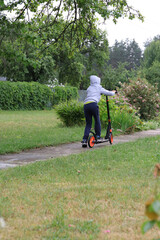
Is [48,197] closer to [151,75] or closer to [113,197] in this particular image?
[113,197]

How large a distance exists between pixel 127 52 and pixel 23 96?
6973 centimetres

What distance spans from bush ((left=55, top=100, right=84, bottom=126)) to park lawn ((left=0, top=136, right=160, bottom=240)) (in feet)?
25.2

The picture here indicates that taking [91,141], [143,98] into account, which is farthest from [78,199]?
[143,98]

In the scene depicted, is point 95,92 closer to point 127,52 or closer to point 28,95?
point 28,95

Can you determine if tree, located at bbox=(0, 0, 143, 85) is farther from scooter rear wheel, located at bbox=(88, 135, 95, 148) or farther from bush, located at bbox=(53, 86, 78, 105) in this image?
bush, located at bbox=(53, 86, 78, 105)

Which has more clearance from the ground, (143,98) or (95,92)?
(95,92)

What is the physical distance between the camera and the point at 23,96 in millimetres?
28469

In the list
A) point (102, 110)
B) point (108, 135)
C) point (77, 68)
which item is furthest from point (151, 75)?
point (108, 135)

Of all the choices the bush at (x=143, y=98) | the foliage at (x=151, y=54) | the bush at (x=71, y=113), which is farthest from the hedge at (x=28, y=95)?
the foliage at (x=151, y=54)

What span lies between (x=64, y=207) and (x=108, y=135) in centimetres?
552

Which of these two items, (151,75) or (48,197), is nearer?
(48,197)

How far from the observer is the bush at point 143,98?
1628cm

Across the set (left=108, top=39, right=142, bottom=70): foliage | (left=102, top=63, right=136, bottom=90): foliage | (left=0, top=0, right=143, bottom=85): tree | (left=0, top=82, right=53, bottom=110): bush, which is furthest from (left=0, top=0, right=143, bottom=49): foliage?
(left=108, top=39, right=142, bottom=70): foliage

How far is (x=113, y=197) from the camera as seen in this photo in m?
→ 4.01
